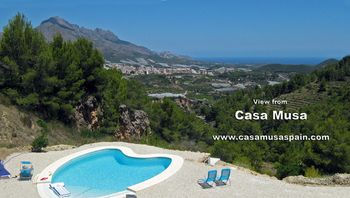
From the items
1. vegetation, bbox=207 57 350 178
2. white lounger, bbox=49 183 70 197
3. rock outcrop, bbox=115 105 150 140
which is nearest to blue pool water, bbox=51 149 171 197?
white lounger, bbox=49 183 70 197

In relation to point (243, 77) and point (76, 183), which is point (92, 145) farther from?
point (243, 77)

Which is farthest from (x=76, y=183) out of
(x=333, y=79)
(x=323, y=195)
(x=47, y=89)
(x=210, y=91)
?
(x=210, y=91)

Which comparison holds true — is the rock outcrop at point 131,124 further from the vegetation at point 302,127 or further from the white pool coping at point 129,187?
the white pool coping at point 129,187

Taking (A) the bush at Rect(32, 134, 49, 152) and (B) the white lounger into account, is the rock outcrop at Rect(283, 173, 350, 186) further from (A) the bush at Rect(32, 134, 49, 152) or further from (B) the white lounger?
(A) the bush at Rect(32, 134, 49, 152)

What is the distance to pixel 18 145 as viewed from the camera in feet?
45.3

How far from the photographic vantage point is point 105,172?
40.2 feet

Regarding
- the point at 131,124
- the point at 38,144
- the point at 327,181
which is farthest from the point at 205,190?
the point at 131,124

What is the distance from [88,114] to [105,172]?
27.1ft

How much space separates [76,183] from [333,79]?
51.0 meters

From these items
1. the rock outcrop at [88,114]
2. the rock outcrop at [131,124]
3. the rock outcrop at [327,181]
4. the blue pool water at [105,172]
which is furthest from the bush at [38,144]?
the rock outcrop at [327,181]

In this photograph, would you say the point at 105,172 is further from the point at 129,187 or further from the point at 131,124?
the point at 131,124

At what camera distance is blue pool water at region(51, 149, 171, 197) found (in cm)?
1034

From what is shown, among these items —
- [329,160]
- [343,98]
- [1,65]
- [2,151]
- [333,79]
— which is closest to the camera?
[2,151]

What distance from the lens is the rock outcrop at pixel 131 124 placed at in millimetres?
20969
